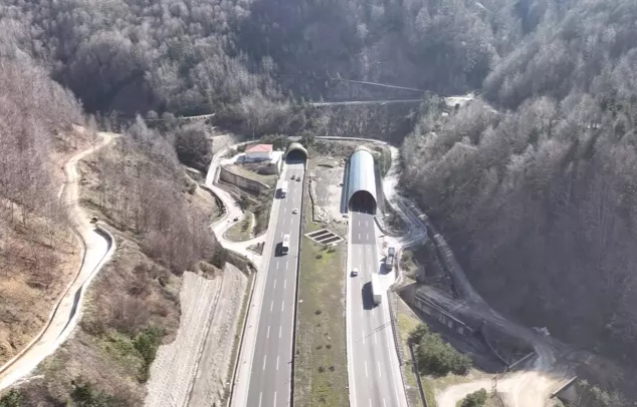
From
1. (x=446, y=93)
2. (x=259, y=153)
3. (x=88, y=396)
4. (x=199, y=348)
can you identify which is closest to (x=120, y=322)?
(x=88, y=396)

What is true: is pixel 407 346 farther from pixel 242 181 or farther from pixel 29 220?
pixel 242 181

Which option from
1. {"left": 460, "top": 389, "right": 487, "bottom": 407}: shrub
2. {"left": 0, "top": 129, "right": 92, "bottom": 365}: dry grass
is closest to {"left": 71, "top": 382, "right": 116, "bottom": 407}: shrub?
{"left": 0, "top": 129, "right": 92, "bottom": 365}: dry grass

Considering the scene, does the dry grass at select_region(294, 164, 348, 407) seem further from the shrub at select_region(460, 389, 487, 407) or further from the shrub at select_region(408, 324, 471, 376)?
the shrub at select_region(460, 389, 487, 407)

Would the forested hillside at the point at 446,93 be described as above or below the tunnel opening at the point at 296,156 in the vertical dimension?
above

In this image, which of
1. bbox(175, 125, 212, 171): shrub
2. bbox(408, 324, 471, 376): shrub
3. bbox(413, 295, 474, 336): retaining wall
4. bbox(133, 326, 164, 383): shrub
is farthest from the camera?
bbox(175, 125, 212, 171): shrub

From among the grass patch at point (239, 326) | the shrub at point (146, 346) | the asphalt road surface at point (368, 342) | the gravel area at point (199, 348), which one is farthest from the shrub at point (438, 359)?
the shrub at point (146, 346)

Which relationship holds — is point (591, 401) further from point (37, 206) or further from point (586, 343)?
point (37, 206)

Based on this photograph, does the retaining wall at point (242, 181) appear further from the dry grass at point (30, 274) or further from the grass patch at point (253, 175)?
the dry grass at point (30, 274)
